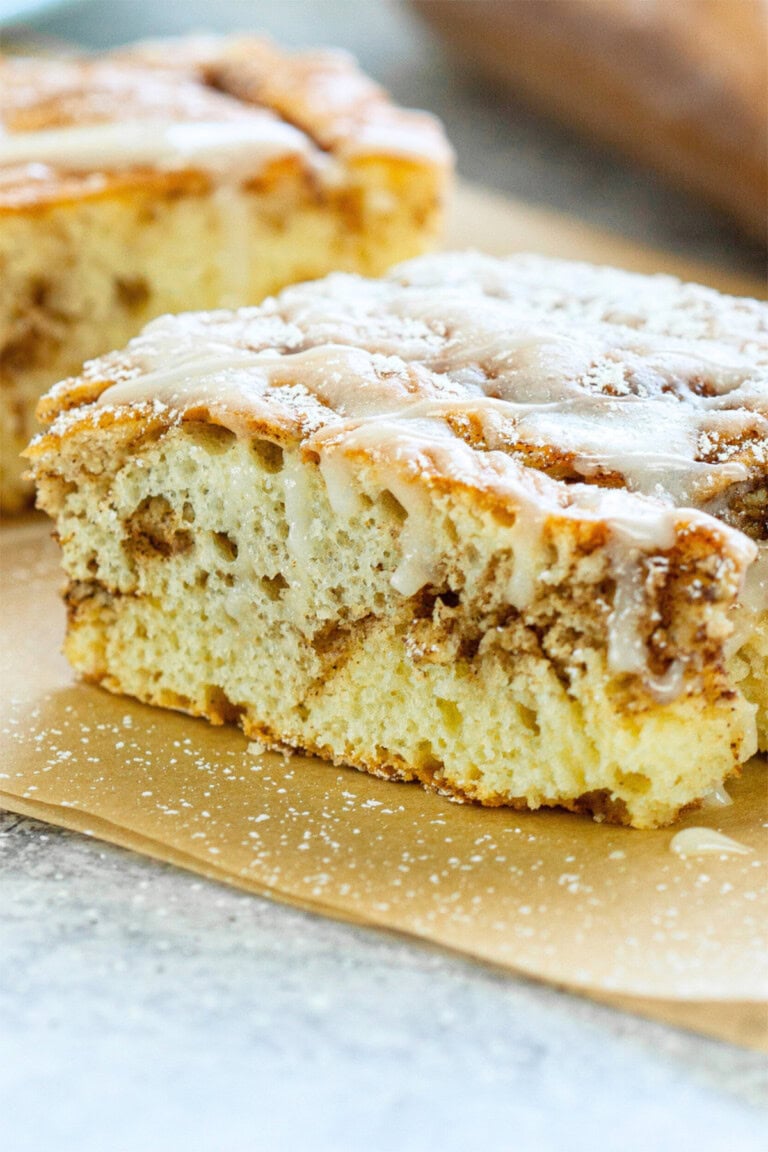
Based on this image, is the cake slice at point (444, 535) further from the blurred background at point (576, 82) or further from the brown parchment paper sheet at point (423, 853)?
the blurred background at point (576, 82)

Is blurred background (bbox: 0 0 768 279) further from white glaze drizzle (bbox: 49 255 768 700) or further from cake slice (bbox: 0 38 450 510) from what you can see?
white glaze drizzle (bbox: 49 255 768 700)

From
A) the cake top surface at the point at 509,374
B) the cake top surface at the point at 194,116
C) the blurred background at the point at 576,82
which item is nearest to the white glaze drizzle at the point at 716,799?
the cake top surface at the point at 509,374

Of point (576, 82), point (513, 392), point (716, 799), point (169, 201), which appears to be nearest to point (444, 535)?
point (513, 392)

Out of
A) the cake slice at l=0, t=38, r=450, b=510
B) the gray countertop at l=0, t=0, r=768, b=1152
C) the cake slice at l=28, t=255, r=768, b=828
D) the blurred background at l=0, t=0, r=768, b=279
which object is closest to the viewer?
the gray countertop at l=0, t=0, r=768, b=1152

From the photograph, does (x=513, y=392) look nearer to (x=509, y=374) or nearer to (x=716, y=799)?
(x=509, y=374)

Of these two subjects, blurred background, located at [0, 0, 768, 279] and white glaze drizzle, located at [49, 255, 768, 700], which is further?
blurred background, located at [0, 0, 768, 279]

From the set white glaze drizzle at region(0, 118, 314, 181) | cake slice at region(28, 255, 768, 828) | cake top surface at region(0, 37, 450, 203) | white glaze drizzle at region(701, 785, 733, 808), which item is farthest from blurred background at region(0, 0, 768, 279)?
white glaze drizzle at region(701, 785, 733, 808)
